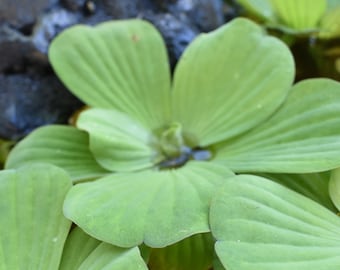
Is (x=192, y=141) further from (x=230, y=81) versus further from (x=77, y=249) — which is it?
(x=77, y=249)

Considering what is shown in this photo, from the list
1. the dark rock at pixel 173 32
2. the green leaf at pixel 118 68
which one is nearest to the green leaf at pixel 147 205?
the green leaf at pixel 118 68

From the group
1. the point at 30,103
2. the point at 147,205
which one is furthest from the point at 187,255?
the point at 30,103

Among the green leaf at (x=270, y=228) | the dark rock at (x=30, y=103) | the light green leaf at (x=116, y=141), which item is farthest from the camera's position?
the dark rock at (x=30, y=103)

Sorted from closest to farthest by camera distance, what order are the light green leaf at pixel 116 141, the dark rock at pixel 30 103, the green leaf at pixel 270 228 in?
the green leaf at pixel 270 228
the light green leaf at pixel 116 141
the dark rock at pixel 30 103

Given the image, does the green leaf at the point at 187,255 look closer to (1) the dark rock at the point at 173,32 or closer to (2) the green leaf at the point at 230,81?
(2) the green leaf at the point at 230,81

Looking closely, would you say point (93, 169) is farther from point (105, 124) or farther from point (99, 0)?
point (99, 0)

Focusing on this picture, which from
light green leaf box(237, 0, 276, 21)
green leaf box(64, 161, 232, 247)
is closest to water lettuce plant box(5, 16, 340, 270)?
green leaf box(64, 161, 232, 247)

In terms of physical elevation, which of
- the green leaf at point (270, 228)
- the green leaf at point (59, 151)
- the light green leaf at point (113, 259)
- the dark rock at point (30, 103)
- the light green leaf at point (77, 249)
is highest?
the green leaf at point (270, 228)

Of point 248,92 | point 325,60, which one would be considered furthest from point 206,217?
point 325,60
